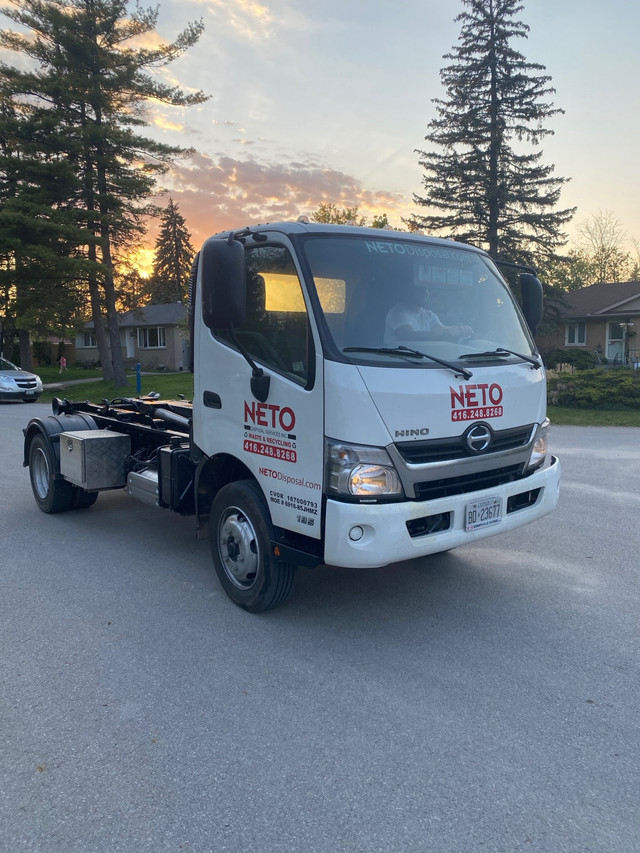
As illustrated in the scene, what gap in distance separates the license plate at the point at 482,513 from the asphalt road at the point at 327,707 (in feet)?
2.36

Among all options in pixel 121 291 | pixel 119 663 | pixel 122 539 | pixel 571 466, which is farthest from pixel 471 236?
pixel 119 663

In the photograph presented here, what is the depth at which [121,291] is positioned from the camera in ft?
104

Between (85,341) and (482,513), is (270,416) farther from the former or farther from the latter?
(85,341)

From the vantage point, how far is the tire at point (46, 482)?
7.30 m

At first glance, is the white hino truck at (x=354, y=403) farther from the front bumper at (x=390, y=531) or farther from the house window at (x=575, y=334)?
the house window at (x=575, y=334)

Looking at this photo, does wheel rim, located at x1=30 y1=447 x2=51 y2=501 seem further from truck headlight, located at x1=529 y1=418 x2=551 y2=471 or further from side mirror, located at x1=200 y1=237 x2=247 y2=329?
truck headlight, located at x1=529 y1=418 x2=551 y2=471

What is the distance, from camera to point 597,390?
18.7 meters

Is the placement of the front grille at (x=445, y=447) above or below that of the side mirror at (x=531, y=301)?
below

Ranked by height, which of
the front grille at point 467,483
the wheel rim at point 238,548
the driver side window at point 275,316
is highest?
the driver side window at point 275,316

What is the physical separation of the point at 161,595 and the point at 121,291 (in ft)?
94.9

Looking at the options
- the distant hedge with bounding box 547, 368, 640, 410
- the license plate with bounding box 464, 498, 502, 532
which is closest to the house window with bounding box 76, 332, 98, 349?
the distant hedge with bounding box 547, 368, 640, 410

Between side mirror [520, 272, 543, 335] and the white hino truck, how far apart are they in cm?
2

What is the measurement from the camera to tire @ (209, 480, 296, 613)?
4457 mm

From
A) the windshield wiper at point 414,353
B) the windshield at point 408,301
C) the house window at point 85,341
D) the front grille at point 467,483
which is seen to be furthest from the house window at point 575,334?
the windshield wiper at point 414,353
